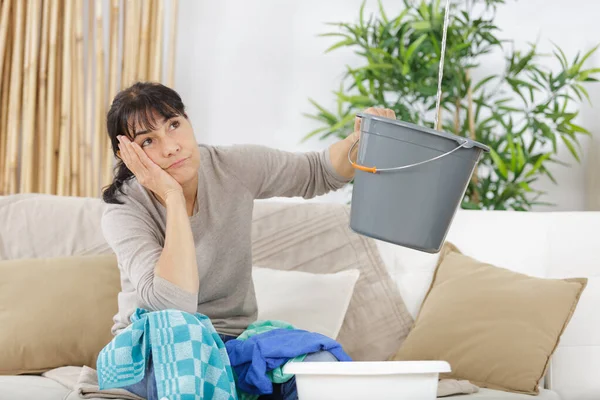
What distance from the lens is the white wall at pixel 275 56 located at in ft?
11.1

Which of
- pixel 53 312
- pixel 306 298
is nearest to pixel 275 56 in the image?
pixel 306 298

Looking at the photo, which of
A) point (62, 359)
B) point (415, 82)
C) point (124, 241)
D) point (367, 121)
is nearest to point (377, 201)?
point (367, 121)

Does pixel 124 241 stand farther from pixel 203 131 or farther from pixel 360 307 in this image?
pixel 203 131

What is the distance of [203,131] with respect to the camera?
3.39m

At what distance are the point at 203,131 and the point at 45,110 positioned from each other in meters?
0.64

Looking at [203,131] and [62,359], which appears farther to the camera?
[203,131]

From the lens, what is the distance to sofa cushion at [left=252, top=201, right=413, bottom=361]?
226 centimetres

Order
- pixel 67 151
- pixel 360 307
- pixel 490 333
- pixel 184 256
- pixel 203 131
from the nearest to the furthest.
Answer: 1. pixel 184 256
2. pixel 490 333
3. pixel 360 307
4. pixel 67 151
5. pixel 203 131

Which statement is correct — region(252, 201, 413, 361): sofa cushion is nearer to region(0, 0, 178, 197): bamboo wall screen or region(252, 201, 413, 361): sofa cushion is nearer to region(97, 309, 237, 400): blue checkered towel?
region(97, 309, 237, 400): blue checkered towel

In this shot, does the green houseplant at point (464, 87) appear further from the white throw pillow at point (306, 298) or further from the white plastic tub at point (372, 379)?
the white plastic tub at point (372, 379)

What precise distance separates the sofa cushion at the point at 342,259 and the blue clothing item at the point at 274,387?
607mm

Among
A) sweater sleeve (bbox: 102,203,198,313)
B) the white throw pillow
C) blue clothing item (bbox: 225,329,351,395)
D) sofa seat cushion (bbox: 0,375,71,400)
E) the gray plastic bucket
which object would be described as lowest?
sofa seat cushion (bbox: 0,375,71,400)

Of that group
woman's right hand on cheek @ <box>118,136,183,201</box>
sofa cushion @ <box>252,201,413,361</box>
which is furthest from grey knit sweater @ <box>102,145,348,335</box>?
sofa cushion @ <box>252,201,413,361</box>

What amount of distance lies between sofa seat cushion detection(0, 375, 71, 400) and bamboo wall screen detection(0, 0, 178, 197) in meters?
1.15
